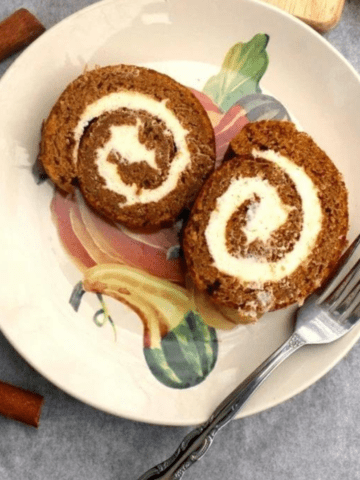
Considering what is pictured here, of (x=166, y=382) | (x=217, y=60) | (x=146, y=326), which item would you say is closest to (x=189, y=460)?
(x=166, y=382)

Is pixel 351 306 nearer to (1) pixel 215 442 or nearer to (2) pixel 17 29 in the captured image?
(1) pixel 215 442

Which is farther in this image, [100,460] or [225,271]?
[100,460]

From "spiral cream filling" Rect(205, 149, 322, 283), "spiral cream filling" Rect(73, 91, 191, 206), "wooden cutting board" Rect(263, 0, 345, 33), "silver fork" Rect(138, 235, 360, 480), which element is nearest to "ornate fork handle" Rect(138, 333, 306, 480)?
"silver fork" Rect(138, 235, 360, 480)

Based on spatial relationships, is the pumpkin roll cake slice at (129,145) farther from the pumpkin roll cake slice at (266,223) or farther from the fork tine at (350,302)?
the fork tine at (350,302)

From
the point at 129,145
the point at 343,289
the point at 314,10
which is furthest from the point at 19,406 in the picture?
the point at 314,10

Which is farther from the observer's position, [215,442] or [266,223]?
[215,442]

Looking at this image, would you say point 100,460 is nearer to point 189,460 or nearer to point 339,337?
point 189,460
